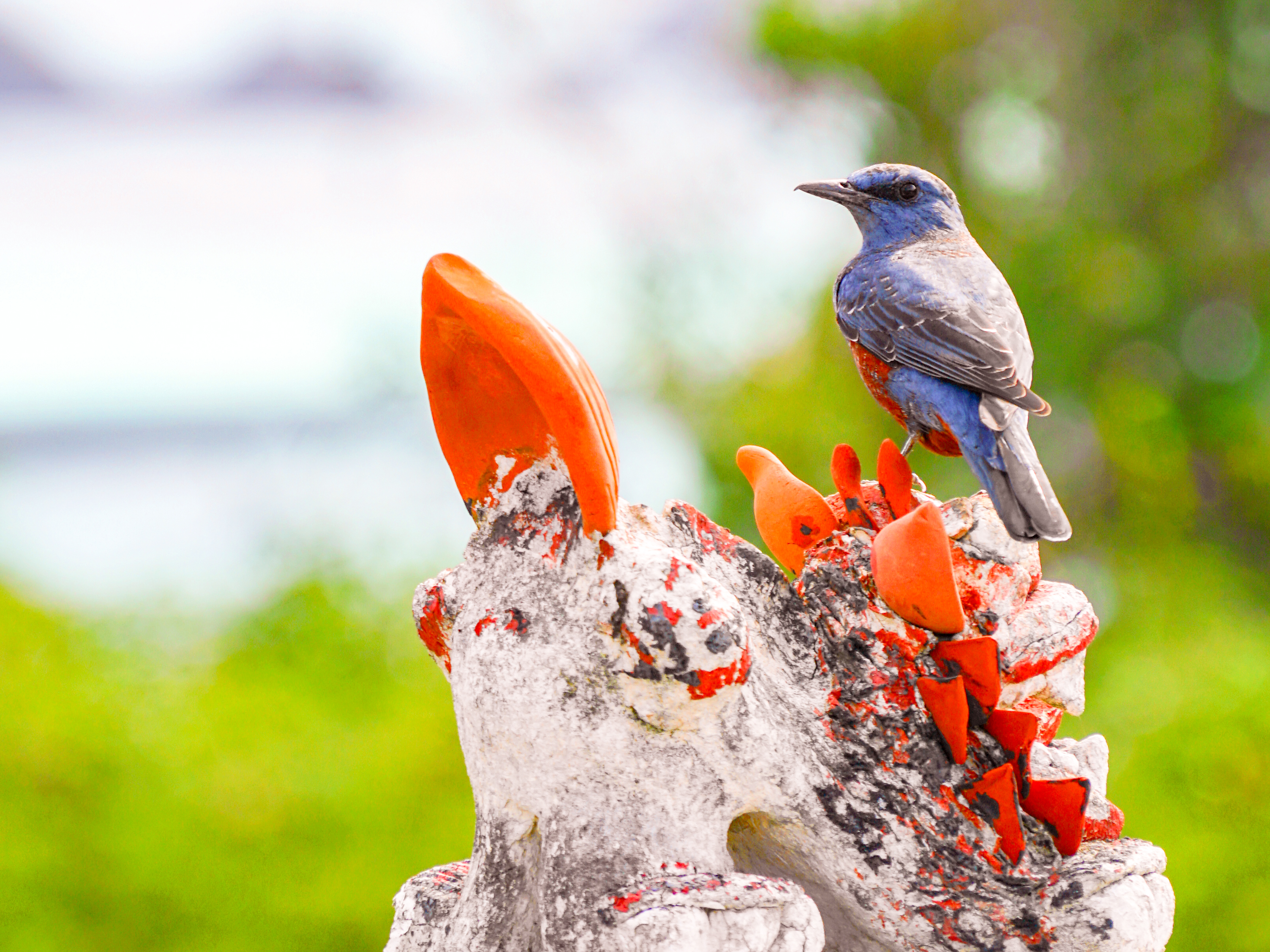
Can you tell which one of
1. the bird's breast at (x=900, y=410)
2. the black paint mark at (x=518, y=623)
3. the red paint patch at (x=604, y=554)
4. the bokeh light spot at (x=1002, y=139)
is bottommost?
the black paint mark at (x=518, y=623)

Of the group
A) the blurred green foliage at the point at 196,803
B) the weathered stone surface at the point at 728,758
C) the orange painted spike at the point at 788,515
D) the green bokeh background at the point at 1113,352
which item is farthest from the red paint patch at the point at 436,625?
the green bokeh background at the point at 1113,352

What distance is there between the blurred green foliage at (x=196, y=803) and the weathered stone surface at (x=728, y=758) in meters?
1.14

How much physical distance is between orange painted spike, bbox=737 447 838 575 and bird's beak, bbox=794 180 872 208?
26 centimetres

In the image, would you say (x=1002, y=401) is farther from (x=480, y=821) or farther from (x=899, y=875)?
(x=480, y=821)

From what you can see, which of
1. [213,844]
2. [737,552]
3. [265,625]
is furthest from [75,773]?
[737,552]

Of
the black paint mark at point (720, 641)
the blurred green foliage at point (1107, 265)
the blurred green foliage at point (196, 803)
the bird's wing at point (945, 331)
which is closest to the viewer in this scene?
the black paint mark at point (720, 641)

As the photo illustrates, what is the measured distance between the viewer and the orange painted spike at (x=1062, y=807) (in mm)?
883

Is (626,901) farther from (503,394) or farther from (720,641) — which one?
(503,394)

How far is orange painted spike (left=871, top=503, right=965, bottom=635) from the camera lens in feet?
2.81

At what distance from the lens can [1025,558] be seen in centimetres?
98

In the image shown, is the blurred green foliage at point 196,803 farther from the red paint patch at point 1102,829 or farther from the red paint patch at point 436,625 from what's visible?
the red paint patch at point 1102,829

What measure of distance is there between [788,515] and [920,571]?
0.18 meters

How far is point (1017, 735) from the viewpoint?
898 mm

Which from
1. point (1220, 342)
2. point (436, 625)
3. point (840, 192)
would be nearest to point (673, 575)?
point (436, 625)
